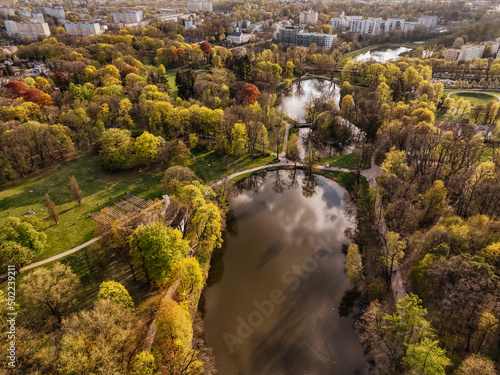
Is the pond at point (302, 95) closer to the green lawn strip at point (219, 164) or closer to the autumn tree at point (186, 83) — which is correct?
the green lawn strip at point (219, 164)

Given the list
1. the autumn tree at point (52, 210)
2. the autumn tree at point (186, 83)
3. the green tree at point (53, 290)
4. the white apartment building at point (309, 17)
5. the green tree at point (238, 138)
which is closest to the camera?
the green tree at point (53, 290)

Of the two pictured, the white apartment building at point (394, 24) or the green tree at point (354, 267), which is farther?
the white apartment building at point (394, 24)

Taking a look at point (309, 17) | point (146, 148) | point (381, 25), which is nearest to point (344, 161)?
point (146, 148)

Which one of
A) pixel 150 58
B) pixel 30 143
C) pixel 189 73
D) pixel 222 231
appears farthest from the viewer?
pixel 150 58

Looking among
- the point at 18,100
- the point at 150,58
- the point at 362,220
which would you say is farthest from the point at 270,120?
the point at 150,58

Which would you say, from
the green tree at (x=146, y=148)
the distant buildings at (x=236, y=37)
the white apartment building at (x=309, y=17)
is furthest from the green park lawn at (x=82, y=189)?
the white apartment building at (x=309, y=17)

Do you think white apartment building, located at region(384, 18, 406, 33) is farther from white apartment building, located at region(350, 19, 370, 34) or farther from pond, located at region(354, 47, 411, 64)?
pond, located at region(354, 47, 411, 64)

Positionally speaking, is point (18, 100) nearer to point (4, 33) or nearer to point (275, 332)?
point (275, 332)
